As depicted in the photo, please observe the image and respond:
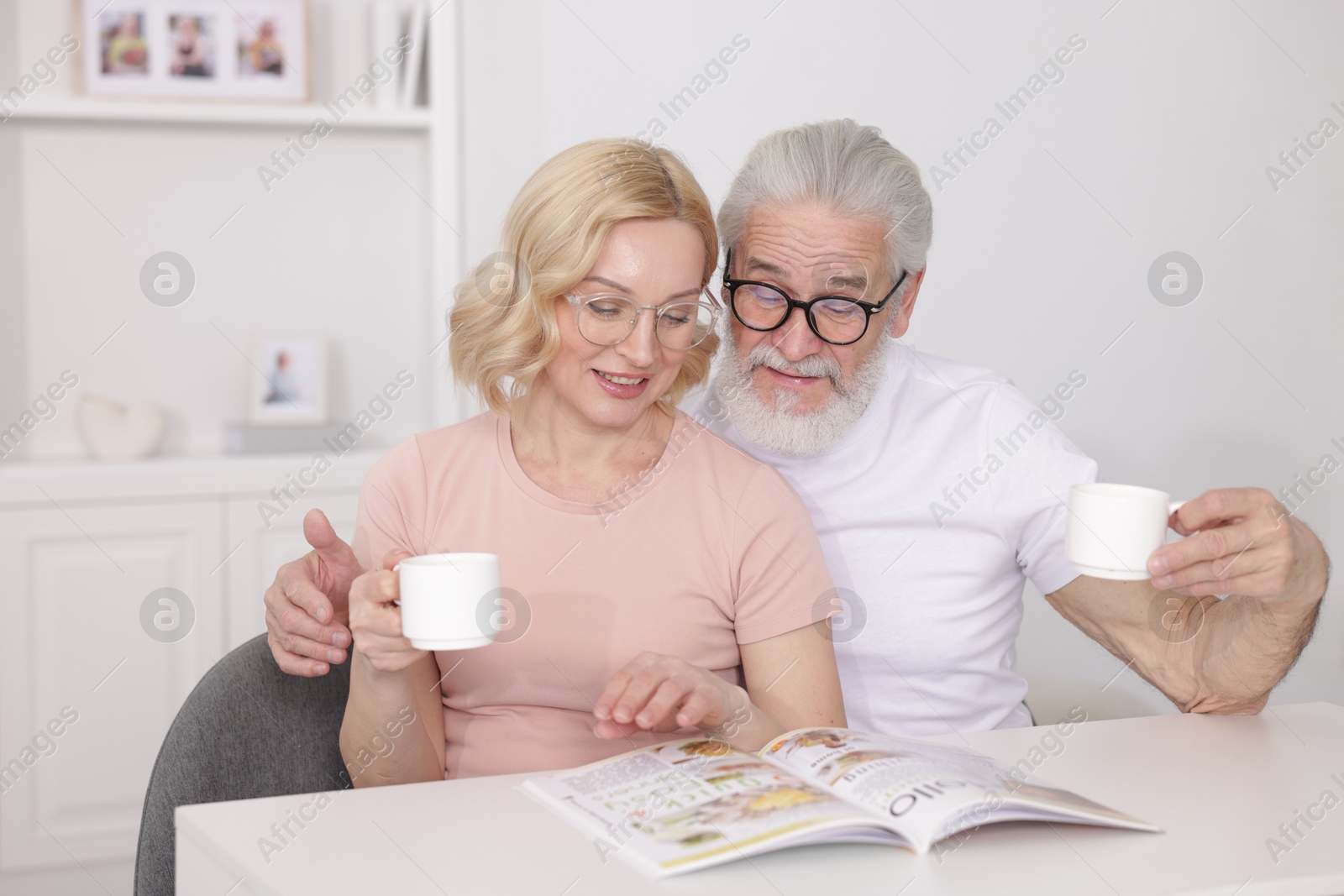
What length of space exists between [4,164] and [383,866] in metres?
2.48

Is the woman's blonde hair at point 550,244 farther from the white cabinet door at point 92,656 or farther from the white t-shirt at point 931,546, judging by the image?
the white cabinet door at point 92,656

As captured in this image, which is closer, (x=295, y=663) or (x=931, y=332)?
(x=295, y=663)

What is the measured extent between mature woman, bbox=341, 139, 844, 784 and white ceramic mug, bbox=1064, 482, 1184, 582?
385 millimetres

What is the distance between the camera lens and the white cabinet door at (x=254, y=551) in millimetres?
2814

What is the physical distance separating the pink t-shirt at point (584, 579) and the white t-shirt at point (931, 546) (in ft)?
0.72

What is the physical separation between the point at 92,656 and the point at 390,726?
1504mm

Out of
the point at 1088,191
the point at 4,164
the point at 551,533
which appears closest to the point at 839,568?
the point at 551,533

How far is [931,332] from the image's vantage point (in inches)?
125

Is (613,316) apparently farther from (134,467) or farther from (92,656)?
(92,656)

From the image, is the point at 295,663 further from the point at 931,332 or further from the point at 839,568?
the point at 931,332

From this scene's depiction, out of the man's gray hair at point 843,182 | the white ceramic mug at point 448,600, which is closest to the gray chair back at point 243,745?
the white ceramic mug at point 448,600

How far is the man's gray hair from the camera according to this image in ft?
6.12

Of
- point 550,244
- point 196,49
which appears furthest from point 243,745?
point 196,49

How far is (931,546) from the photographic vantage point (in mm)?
1918
